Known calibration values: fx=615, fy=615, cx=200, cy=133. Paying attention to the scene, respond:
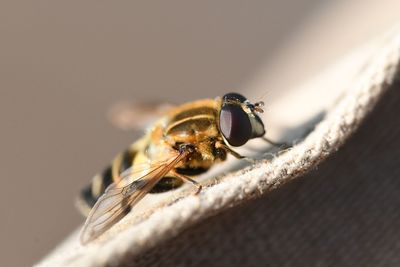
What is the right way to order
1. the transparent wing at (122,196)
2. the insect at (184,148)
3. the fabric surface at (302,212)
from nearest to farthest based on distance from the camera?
the fabric surface at (302,212) < the transparent wing at (122,196) < the insect at (184,148)

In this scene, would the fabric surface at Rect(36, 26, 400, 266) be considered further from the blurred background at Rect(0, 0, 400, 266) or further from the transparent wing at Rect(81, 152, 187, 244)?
the blurred background at Rect(0, 0, 400, 266)

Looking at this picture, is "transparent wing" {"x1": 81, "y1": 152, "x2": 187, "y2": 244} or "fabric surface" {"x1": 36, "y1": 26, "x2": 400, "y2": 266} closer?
"fabric surface" {"x1": 36, "y1": 26, "x2": 400, "y2": 266}

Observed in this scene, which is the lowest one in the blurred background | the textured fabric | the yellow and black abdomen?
the textured fabric

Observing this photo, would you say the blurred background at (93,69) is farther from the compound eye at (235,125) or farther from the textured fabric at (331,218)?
the textured fabric at (331,218)

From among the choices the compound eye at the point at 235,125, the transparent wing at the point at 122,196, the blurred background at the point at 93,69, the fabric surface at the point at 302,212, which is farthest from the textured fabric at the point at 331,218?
the blurred background at the point at 93,69

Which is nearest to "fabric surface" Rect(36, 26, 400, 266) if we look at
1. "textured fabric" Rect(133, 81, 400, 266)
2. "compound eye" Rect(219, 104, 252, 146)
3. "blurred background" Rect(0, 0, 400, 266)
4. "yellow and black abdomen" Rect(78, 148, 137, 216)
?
"textured fabric" Rect(133, 81, 400, 266)

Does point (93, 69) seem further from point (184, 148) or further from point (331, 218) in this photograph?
point (331, 218)

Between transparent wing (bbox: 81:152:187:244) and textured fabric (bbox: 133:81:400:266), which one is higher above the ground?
transparent wing (bbox: 81:152:187:244)
